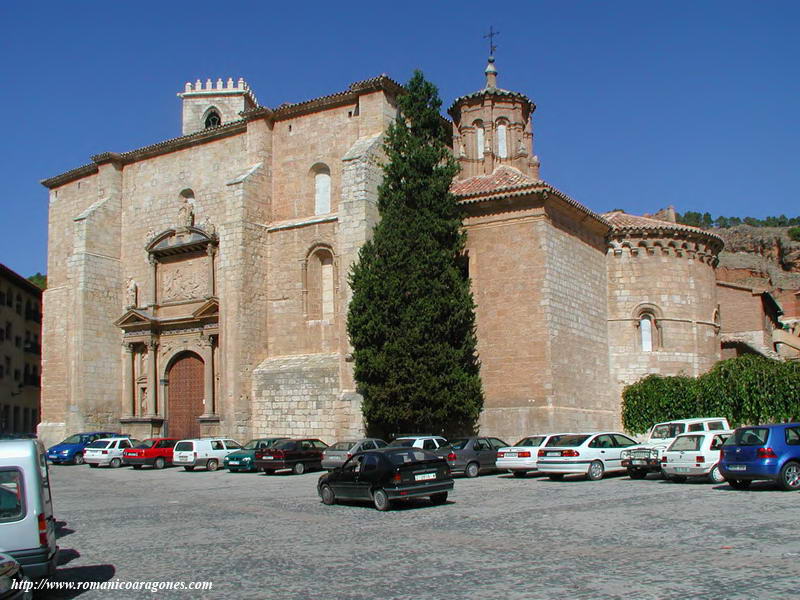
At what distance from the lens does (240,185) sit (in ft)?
99.2

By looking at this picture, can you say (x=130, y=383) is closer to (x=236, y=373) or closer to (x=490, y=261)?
(x=236, y=373)

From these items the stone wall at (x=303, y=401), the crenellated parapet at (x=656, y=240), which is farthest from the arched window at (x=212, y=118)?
the crenellated parapet at (x=656, y=240)

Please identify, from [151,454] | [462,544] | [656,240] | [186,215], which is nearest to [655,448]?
[462,544]

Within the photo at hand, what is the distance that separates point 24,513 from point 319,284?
2210 cm

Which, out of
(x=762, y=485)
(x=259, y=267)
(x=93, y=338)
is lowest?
(x=762, y=485)

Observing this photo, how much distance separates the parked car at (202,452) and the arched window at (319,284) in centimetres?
555

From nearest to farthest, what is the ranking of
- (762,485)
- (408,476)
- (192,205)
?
(408,476) → (762,485) → (192,205)

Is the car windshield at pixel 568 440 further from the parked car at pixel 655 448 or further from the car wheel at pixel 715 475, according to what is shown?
the car wheel at pixel 715 475

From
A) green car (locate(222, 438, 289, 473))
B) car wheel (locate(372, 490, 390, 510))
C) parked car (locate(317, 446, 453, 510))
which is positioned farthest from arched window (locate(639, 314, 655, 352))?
car wheel (locate(372, 490, 390, 510))

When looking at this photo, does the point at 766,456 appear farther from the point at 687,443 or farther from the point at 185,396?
the point at 185,396

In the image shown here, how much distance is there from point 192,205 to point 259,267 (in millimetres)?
5355

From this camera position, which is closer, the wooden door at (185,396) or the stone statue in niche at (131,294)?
the wooden door at (185,396)

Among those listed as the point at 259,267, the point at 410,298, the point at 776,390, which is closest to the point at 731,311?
the point at 776,390

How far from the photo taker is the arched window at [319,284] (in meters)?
29.7
